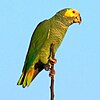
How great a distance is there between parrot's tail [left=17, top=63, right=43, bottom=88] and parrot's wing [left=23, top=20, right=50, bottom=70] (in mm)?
190

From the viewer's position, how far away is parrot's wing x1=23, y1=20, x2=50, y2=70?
6.24 m

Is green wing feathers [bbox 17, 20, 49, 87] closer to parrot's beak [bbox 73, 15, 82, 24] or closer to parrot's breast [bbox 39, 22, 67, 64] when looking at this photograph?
parrot's breast [bbox 39, 22, 67, 64]

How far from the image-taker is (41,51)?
6344 mm

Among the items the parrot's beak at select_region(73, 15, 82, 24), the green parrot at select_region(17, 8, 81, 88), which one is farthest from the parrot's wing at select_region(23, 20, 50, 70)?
the parrot's beak at select_region(73, 15, 82, 24)

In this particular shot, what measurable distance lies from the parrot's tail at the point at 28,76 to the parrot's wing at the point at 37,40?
19cm

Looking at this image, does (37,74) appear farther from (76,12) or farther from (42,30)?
(76,12)

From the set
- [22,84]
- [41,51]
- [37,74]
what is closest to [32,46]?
[41,51]

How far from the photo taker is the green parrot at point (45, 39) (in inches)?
238

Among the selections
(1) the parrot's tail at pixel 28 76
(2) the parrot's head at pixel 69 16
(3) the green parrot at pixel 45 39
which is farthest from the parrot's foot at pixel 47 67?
(2) the parrot's head at pixel 69 16

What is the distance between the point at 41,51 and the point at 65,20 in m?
0.90

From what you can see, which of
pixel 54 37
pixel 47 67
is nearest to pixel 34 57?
pixel 47 67

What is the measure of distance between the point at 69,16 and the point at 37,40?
0.88 m

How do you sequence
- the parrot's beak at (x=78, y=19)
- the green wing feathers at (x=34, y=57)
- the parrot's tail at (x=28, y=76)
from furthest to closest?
the parrot's beak at (x=78, y=19) → the green wing feathers at (x=34, y=57) → the parrot's tail at (x=28, y=76)

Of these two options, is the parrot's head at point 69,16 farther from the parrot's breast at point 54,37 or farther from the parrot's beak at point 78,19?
the parrot's breast at point 54,37
